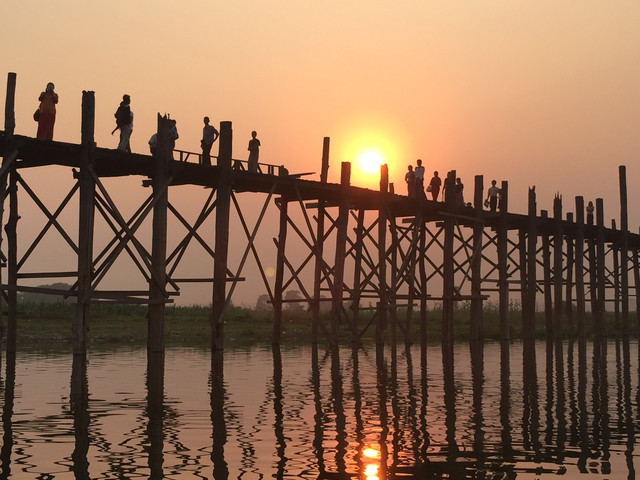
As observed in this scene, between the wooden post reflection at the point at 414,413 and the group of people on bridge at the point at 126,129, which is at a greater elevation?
the group of people on bridge at the point at 126,129

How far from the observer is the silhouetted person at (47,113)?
59.6ft

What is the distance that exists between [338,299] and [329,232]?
7.13 ft

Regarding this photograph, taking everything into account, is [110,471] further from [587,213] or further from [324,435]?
[587,213]

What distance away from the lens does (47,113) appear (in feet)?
60.0

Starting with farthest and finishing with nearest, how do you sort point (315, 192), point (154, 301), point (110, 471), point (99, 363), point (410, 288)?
point (410, 288), point (315, 192), point (99, 363), point (154, 301), point (110, 471)

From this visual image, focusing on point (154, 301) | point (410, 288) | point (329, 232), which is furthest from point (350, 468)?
point (410, 288)

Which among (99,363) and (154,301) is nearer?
(154,301)

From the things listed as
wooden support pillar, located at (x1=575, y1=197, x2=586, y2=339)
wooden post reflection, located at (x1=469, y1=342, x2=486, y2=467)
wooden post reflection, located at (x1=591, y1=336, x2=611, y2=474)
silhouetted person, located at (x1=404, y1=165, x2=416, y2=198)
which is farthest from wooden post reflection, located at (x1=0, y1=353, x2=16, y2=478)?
wooden support pillar, located at (x1=575, y1=197, x2=586, y2=339)

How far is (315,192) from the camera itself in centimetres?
2445

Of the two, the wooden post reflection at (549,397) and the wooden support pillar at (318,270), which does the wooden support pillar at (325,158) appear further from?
the wooden post reflection at (549,397)

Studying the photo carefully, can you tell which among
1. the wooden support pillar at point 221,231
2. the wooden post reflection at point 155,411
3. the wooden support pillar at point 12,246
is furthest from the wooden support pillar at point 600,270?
the wooden support pillar at point 12,246

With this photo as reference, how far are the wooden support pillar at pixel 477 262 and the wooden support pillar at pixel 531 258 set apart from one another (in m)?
2.36

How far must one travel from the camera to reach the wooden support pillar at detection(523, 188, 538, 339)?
31312 millimetres

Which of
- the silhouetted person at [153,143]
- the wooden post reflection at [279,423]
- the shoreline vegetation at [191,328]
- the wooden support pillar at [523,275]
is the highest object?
the silhouetted person at [153,143]
